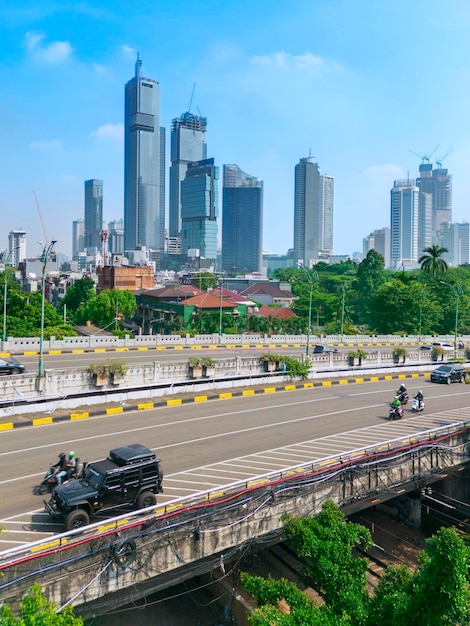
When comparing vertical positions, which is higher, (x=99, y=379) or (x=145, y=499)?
(x=99, y=379)

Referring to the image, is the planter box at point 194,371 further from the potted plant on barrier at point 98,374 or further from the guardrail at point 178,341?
the guardrail at point 178,341

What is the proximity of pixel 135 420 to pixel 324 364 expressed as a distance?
1755cm

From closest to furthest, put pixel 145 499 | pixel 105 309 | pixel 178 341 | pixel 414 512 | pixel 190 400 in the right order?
pixel 145 499, pixel 414 512, pixel 190 400, pixel 178 341, pixel 105 309

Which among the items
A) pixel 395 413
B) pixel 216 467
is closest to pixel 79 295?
pixel 395 413

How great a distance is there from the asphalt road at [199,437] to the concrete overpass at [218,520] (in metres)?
0.39

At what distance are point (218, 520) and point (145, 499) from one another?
6.74 ft

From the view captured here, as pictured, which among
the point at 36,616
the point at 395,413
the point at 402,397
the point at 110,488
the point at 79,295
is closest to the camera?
the point at 36,616

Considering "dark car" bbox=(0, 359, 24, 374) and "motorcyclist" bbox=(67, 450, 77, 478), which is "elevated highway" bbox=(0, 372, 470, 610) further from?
"dark car" bbox=(0, 359, 24, 374)

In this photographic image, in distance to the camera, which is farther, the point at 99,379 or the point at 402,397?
the point at 402,397

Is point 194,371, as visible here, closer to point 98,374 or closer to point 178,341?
point 98,374

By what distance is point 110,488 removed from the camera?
48.0 ft

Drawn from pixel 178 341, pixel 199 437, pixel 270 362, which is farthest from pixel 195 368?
pixel 178 341

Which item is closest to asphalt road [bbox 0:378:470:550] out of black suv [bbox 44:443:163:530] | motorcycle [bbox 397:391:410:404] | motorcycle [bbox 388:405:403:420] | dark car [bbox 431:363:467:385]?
motorcycle [bbox 388:405:403:420]

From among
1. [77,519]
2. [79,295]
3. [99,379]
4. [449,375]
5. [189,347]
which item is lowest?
[77,519]
